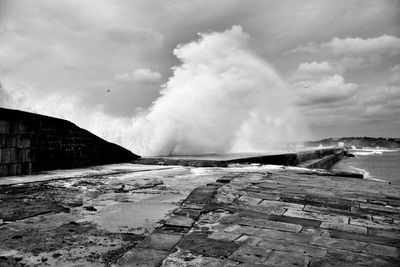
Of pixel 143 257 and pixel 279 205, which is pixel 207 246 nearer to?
pixel 143 257

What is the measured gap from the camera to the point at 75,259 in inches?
87.5

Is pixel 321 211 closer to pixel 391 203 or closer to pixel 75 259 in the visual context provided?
pixel 391 203

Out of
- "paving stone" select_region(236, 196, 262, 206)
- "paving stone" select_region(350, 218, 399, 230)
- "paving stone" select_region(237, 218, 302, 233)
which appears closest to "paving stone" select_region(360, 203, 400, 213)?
"paving stone" select_region(350, 218, 399, 230)

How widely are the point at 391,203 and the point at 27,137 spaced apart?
23.0 feet

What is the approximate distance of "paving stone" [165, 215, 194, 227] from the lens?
9.89ft

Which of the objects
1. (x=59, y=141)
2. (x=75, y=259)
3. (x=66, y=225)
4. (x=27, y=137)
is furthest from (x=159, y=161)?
(x=75, y=259)

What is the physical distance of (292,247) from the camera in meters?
2.47

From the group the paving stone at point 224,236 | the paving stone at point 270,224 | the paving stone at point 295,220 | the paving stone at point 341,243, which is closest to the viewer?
the paving stone at point 341,243

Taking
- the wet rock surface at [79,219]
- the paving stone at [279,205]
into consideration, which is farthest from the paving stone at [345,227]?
the wet rock surface at [79,219]

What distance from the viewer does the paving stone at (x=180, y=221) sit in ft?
9.89

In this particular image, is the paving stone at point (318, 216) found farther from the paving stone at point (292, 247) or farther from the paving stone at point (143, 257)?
the paving stone at point (143, 257)

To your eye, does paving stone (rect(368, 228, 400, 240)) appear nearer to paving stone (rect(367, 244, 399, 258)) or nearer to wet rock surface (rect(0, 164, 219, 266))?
paving stone (rect(367, 244, 399, 258))

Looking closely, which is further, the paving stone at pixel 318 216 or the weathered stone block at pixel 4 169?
the weathered stone block at pixel 4 169

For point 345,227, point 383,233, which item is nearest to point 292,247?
point 345,227
